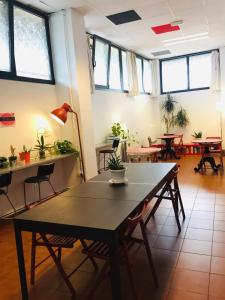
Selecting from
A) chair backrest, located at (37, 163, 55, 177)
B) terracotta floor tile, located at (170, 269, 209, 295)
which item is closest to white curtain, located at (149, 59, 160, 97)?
chair backrest, located at (37, 163, 55, 177)

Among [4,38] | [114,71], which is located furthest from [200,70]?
[4,38]

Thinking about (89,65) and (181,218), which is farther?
(89,65)

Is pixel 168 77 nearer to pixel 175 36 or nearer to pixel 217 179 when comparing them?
pixel 175 36

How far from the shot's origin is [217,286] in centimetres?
219

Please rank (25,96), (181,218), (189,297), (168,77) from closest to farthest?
(189,297)
(181,218)
(25,96)
(168,77)

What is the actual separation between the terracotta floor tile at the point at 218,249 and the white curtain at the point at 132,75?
18.7ft

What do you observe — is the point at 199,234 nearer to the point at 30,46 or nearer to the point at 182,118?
Result: the point at 30,46

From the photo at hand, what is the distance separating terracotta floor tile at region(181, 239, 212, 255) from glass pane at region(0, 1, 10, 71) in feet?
12.0

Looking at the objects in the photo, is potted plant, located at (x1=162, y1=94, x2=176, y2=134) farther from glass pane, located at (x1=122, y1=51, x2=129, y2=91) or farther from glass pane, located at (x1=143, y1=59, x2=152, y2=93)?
glass pane, located at (x1=122, y1=51, x2=129, y2=91)

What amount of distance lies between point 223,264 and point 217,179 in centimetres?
338

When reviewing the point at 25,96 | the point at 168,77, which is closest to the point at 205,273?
the point at 25,96

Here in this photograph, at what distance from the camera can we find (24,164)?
400 cm

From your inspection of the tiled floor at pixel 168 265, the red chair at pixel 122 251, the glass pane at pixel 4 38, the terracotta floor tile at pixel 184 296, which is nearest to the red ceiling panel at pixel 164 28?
the glass pane at pixel 4 38

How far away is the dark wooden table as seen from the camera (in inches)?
67.9
